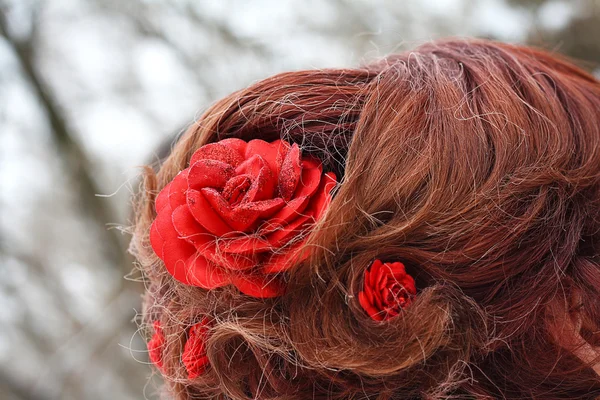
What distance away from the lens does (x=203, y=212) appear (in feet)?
2.35

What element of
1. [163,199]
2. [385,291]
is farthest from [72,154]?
[385,291]

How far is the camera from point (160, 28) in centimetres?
458

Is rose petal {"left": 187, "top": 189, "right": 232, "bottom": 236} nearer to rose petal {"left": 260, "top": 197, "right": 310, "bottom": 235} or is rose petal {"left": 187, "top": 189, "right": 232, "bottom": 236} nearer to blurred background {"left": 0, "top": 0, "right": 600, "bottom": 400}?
rose petal {"left": 260, "top": 197, "right": 310, "bottom": 235}

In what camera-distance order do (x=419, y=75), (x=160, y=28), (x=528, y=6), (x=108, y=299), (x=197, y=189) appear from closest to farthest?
(x=197, y=189) → (x=419, y=75) → (x=528, y=6) → (x=160, y=28) → (x=108, y=299)

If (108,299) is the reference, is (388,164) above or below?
above

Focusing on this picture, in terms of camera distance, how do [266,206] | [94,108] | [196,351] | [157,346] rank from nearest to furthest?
[266,206], [196,351], [157,346], [94,108]

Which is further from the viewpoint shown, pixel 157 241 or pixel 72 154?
pixel 72 154

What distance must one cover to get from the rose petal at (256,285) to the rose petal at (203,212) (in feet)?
0.24

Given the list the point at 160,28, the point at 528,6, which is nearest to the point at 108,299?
the point at 160,28

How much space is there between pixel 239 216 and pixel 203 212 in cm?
5

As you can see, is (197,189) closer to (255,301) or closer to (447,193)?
(255,301)

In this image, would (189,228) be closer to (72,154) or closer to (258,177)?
(258,177)

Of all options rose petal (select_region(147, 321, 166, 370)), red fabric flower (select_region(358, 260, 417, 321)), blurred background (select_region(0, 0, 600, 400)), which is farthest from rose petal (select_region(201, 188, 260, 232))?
blurred background (select_region(0, 0, 600, 400))

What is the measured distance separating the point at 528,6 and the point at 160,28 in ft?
9.53
